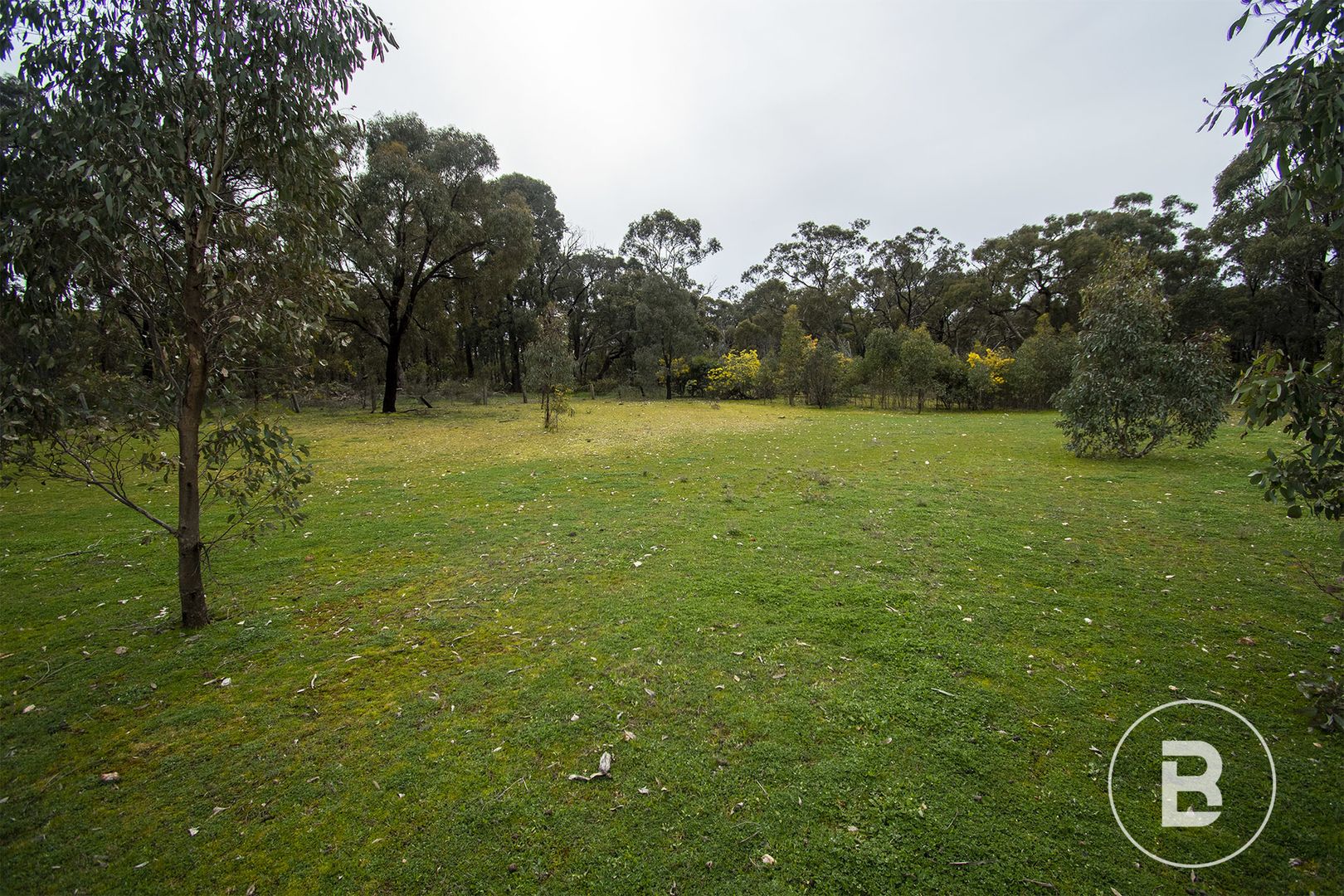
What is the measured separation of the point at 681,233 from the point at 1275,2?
4709 centimetres

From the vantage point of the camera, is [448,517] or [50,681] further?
[448,517]

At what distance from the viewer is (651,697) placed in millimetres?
3410

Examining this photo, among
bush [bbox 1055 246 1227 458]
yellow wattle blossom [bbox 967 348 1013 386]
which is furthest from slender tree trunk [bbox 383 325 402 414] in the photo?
yellow wattle blossom [bbox 967 348 1013 386]

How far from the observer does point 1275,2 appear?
2246mm

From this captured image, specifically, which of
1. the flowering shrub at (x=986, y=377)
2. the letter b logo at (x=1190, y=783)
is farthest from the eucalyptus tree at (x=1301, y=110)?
the flowering shrub at (x=986, y=377)

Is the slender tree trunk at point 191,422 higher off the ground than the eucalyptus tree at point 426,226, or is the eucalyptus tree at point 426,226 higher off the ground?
the eucalyptus tree at point 426,226

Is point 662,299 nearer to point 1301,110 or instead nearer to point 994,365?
point 994,365

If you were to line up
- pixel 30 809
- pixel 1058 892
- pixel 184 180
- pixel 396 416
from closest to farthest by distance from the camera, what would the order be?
pixel 1058 892, pixel 30 809, pixel 184 180, pixel 396 416

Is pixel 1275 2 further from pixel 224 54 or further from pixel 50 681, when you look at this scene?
pixel 50 681

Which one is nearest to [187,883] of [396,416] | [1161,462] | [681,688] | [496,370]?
[681,688]

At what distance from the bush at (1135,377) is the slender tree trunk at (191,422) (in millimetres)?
14348

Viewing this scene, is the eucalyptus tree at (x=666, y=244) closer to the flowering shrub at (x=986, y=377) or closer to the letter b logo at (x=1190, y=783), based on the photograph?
the flowering shrub at (x=986, y=377)

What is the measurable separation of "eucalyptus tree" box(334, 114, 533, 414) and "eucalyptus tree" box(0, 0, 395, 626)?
18722mm

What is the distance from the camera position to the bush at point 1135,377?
1071 cm
